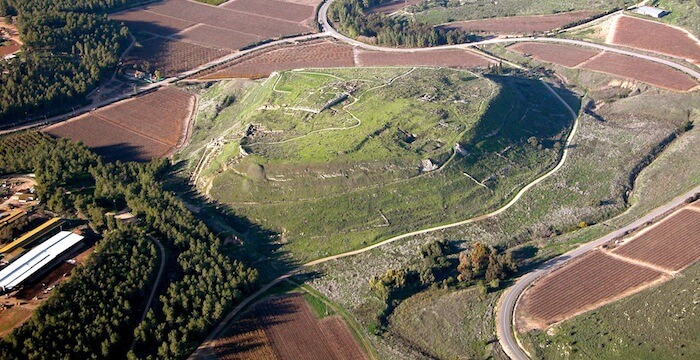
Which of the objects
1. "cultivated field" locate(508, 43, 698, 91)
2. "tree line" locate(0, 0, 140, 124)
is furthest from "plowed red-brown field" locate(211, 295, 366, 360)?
"cultivated field" locate(508, 43, 698, 91)

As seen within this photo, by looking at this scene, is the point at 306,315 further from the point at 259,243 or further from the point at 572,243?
the point at 572,243

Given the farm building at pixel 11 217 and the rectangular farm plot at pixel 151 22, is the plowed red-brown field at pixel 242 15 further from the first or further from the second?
the farm building at pixel 11 217

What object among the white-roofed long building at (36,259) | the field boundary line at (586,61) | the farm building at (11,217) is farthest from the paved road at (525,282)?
the farm building at (11,217)

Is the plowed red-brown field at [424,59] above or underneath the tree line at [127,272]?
above

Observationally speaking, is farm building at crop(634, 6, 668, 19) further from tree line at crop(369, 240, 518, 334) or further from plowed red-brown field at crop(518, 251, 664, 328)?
tree line at crop(369, 240, 518, 334)

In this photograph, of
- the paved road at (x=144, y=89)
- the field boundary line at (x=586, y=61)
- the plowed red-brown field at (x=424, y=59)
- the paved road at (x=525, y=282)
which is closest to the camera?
the paved road at (x=525, y=282)

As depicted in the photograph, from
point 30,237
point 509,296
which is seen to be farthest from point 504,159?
point 30,237

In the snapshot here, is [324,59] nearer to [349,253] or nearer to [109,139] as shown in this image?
[109,139]
